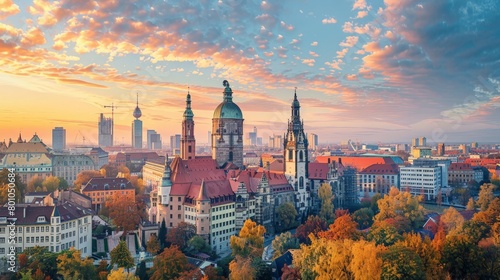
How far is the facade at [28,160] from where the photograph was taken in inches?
5002

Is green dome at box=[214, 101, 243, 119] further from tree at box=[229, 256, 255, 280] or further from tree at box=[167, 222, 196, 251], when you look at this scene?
tree at box=[229, 256, 255, 280]

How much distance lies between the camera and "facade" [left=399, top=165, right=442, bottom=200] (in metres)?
136

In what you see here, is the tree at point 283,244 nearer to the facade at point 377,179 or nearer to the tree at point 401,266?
the tree at point 401,266

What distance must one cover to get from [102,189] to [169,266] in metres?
58.1

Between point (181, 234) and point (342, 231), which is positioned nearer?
point (342, 231)

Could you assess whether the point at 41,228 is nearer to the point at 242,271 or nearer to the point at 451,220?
the point at 242,271

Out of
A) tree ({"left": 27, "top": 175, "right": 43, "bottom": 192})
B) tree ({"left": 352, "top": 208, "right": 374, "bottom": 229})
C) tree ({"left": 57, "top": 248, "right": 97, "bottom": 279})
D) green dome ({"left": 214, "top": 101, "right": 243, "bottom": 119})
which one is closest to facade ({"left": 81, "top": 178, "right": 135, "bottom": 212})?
tree ({"left": 27, "top": 175, "right": 43, "bottom": 192})

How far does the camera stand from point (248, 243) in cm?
6475

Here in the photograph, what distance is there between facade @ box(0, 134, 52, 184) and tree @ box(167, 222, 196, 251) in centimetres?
7436

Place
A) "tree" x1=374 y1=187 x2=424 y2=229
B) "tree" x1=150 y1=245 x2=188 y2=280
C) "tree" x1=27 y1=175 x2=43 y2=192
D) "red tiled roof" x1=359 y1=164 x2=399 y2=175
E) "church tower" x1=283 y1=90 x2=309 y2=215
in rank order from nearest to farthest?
"tree" x1=150 y1=245 x2=188 y2=280, "tree" x1=374 y1=187 x2=424 y2=229, "church tower" x1=283 y1=90 x2=309 y2=215, "tree" x1=27 y1=175 x2=43 y2=192, "red tiled roof" x1=359 y1=164 x2=399 y2=175

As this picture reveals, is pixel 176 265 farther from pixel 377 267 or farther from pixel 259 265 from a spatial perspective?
pixel 377 267

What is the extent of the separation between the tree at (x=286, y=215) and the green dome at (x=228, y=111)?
33.4 m

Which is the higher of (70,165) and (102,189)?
(70,165)

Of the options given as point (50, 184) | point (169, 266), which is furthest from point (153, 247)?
point (50, 184)
